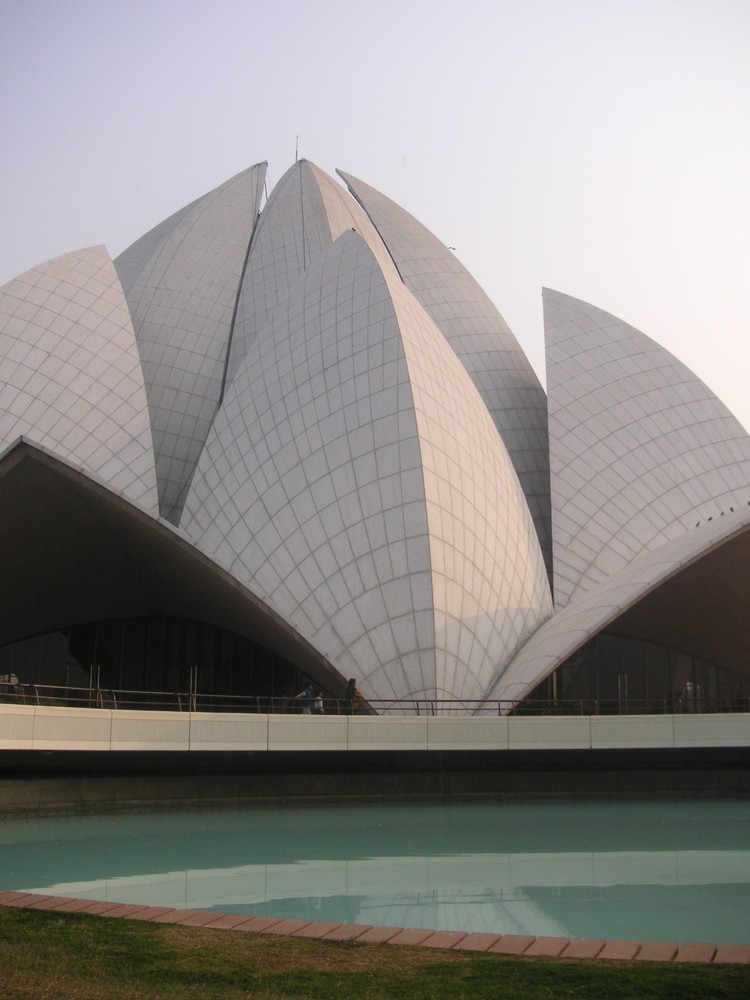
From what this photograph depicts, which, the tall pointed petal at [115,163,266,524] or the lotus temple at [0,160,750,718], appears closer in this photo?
the lotus temple at [0,160,750,718]

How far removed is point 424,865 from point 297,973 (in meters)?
4.67

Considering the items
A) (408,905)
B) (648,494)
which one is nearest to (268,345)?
(648,494)

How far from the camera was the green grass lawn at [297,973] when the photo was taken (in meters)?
4.51

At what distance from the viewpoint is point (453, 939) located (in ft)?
17.8

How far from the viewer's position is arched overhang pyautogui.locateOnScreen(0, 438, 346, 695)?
19.0 meters

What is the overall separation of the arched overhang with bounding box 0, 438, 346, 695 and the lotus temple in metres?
0.08

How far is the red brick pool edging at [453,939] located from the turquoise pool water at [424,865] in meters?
1.08

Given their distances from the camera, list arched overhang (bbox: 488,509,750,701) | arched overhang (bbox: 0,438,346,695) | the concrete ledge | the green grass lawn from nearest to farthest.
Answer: the green grass lawn, the concrete ledge, arched overhang (bbox: 488,509,750,701), arched overhang (bbox: 0,438,346,695)

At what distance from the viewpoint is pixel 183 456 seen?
87.2 feet

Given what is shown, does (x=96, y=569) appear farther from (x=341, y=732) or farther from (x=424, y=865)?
Result: (x=424, y=865)

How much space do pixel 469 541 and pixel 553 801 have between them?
576 cm

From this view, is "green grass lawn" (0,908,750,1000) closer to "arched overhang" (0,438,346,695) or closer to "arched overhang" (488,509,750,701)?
"arched overhang" (488,509,750,701)

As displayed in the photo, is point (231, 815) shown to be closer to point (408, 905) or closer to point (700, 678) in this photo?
point (408, 905)

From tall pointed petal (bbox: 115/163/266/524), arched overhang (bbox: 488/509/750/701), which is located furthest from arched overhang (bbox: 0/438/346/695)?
arched overhang (bbox: 488/509/750/701)
